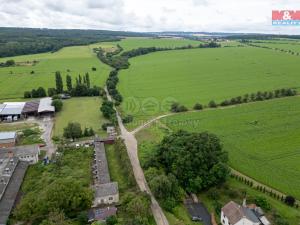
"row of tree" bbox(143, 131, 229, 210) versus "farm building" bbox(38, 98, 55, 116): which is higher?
"farm building" bbox(38, 98, 55, 116)

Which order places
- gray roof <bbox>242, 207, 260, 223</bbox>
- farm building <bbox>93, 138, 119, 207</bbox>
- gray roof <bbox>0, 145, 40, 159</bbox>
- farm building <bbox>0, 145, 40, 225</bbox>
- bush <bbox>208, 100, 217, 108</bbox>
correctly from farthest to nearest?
bush <bbox>208, 100, 217, 108</bbox>
gray roof <bbox>0, 145, 40, 159</bbox>
farm building <bbox>93, 138, 119, 207</bbox>
farm building <bbox>0, 145, 40, 225</bbox>
gray roof <bbox>242, 207, 260, 223</bbox>

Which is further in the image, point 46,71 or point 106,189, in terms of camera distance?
point 46,71

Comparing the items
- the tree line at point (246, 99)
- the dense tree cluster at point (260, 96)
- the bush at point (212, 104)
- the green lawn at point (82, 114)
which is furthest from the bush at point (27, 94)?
the dense tree cluster at point (260, 96)

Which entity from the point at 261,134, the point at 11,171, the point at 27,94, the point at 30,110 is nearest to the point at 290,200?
the point at 261,134

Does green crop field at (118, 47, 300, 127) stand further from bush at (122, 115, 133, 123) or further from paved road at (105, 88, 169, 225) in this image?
paved road at (105, 88, 169, 225)

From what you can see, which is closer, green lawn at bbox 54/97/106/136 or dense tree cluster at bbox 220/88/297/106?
green lawn at bbox 54/97/106/136

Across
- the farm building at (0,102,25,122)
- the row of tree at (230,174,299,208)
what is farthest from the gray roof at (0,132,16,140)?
the row of tree at (230,174,299,208)

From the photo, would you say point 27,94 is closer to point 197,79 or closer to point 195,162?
point 197,79
